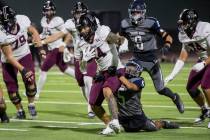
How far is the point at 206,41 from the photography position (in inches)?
362

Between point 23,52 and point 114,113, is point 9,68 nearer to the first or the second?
point 23,52

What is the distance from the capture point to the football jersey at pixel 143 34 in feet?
32.3

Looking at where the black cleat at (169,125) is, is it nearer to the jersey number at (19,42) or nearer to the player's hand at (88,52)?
the player's hand at (88,52)

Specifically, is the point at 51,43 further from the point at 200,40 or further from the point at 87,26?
the point at 87,26

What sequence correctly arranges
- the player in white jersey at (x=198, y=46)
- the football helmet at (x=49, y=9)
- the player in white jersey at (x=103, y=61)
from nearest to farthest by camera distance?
the player in white jersey at (x=103, y=61) → the player in white jersey at (x=198, y=46) → the football helmet at (x=49, y=9)

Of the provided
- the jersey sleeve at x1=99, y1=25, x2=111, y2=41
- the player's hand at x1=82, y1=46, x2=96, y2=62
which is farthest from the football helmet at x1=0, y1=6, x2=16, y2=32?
the jersey sleeve at x1=99, y1=25, x2=111, y2=41

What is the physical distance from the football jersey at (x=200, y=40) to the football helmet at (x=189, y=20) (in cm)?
7

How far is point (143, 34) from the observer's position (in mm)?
9836

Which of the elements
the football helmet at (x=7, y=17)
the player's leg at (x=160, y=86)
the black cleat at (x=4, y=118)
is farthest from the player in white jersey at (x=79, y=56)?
the black cleat at (x=4, y=118)

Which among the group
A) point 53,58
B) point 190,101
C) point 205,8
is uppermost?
point 53,58

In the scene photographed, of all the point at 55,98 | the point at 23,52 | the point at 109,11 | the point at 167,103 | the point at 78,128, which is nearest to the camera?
the point at 78,128

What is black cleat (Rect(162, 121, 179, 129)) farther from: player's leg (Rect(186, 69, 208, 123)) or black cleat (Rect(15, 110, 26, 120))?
black cleat (Rect(15, 110, 26, 120))

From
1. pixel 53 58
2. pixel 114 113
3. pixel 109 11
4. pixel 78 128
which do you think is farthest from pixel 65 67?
pixel 109 11

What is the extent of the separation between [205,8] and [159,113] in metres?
16.5
